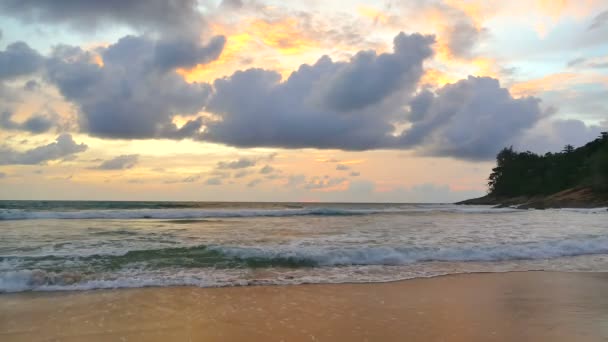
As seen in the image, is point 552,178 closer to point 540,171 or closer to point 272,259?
point 540,171

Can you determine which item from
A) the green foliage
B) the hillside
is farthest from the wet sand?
the green foliage

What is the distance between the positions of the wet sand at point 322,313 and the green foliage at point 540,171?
66.7 metres

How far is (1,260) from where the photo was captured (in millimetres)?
10047

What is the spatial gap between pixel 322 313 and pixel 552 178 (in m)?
82.1

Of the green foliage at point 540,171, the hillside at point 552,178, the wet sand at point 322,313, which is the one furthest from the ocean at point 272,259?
the green foliage at point 540,171

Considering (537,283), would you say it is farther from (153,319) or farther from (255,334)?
(153,319)

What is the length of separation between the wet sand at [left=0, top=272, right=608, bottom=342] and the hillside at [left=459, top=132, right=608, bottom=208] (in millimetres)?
44839

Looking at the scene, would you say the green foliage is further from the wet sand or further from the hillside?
the wet sand

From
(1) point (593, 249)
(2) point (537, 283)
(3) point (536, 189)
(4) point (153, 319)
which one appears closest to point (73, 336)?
(4) point (153, 319)

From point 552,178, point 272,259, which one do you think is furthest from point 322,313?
point 552,178

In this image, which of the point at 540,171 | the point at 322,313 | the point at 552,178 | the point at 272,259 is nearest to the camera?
the point at 322,313

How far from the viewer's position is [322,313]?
609cm

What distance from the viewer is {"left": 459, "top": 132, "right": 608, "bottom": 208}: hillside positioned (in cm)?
4769

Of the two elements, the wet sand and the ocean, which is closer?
the wet sand
